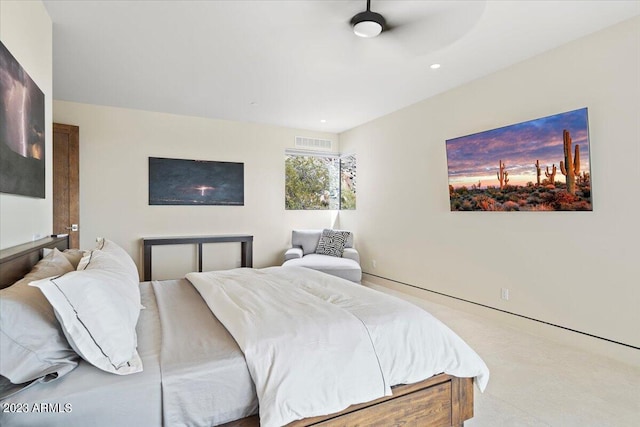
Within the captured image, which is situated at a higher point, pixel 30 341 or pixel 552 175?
pixel 552 175

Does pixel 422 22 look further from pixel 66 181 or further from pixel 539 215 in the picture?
pixel 66 181

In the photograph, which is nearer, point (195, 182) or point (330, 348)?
point (330, 348)

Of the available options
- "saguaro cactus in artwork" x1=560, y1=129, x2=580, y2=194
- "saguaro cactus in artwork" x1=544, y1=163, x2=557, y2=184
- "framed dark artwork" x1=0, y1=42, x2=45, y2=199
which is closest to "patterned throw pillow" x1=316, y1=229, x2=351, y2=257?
"saguaro cactus in artwork" x1=544, y1=163, x2=557, y2=184

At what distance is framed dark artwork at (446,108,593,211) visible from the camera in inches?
115

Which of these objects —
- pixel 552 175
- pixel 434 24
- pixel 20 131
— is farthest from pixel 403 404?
pixel 552 175

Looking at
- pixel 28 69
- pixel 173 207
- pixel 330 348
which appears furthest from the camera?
pixel 173 207

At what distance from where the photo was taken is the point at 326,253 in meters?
5.37

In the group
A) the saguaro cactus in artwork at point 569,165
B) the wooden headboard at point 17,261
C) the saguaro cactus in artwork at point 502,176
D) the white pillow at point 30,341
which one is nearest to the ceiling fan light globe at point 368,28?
the white pillow at point 30,341

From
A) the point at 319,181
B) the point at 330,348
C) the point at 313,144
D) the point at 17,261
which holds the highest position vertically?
the point at 313,144

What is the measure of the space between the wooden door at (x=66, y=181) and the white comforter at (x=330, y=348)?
10.5ft

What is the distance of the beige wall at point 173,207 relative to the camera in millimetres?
4605

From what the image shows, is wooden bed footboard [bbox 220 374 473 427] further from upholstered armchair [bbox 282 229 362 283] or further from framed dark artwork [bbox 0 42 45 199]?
upholstered armchair [bbox 282 229 362 283]

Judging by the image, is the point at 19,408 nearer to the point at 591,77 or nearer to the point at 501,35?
the point at 501,35

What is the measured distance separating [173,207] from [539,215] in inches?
183
